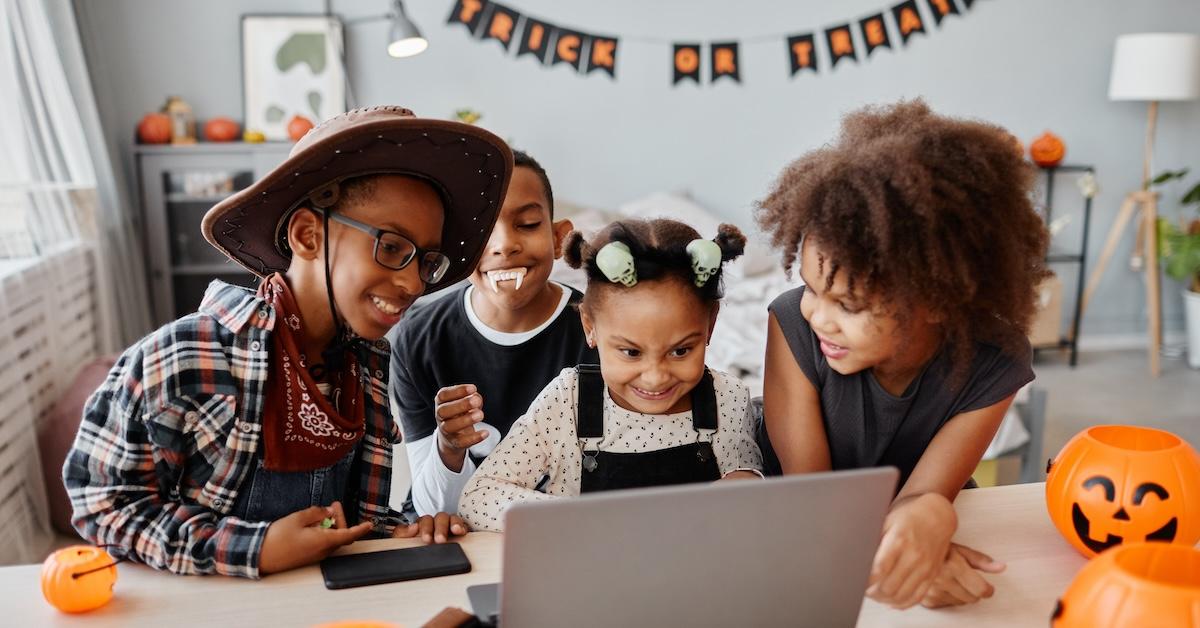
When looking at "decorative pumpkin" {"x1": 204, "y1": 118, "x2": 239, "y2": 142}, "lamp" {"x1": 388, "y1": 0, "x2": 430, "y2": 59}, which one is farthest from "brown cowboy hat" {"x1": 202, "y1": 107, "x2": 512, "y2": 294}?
"decorative pumpkin" {"x1": 204, "y1": 118, "x2": 239, "y2": 142}

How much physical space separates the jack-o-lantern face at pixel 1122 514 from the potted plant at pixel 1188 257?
4.30 metres

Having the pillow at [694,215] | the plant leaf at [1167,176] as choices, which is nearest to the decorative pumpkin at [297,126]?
the pillow at [694,215]

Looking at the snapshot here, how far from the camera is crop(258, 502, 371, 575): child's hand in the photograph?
1.06 metres

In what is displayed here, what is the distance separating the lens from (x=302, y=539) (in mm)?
1073

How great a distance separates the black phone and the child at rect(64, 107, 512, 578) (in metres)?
0.03

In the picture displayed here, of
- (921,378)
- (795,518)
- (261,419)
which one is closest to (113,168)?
(261,419)

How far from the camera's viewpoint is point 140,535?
3.50ft

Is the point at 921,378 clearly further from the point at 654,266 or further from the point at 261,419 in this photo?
the point at 261,419

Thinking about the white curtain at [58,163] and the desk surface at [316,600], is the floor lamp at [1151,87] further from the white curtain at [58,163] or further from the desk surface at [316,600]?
the white curtain at [58,163]

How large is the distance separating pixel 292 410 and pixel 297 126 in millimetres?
3315

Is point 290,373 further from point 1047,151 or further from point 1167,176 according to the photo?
point 1167,176

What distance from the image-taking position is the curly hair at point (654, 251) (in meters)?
1.37

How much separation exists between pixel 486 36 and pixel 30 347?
248 cm

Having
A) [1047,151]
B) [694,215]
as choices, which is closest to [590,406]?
[694,215]
